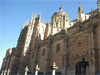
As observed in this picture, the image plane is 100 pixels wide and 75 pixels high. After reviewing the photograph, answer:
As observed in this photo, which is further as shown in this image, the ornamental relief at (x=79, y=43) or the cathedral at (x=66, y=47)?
the ornamental relief at (x=79, y=43)

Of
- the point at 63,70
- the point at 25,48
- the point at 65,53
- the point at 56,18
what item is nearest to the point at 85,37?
the point at 65,53

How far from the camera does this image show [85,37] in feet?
60.2

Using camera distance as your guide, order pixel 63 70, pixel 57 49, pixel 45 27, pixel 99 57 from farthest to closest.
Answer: pixel 45 27
pixel 57 49
pixel 63 70
pixel 99 57

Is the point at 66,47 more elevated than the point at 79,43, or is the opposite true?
the point at 79,43

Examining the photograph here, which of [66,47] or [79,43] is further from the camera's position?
[66,47]

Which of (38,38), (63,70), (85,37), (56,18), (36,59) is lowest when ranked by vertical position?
(63,70)

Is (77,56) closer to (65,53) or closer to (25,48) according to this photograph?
(65,53)

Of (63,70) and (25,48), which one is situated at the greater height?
(25,48)

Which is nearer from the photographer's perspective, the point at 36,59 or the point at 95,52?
the point at 95,52

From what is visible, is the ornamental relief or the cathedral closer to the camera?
the cathedral

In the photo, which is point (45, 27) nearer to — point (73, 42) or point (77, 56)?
point (73, 42)

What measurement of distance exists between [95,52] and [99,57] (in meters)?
0.85

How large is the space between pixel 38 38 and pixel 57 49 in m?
9.42

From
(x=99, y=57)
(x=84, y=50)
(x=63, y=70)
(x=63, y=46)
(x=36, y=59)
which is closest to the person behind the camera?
(x=99, y=57)
